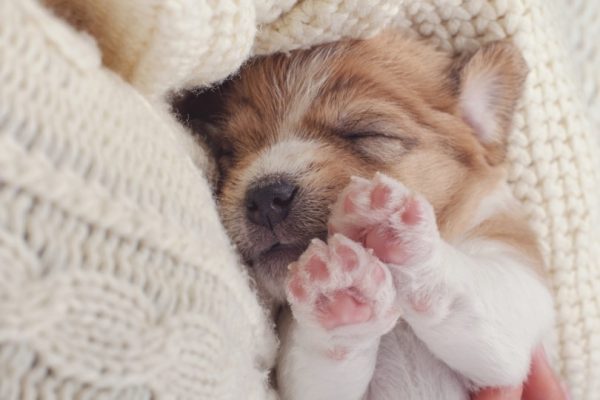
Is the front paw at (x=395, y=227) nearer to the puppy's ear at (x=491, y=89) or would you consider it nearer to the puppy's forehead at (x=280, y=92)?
the puppy's forehead at (x=280, y=92)

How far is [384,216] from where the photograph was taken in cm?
118

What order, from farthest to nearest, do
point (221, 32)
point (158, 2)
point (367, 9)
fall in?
point (367, 9)
point (221, 32)
point (158, 2)

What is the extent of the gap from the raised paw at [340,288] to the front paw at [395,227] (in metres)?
0.04

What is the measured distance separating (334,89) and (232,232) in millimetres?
416

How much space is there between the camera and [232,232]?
1.37m

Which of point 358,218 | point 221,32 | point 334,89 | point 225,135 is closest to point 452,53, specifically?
point 334,89

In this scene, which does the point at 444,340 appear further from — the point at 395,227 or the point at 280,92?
the point at 280,92

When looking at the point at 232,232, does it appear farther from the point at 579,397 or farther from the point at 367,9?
the point at 579,397

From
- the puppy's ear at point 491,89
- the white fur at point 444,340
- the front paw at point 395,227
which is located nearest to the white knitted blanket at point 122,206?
the white fur at point 444,340

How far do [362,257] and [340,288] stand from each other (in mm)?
64

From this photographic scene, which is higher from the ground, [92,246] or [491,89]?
[491,89]

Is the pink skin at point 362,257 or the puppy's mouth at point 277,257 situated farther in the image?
the puppy's mouth at point 277,257

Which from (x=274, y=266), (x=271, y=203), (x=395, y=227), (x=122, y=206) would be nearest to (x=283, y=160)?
(x=271, y=203)

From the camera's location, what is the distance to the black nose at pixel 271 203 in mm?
1327
